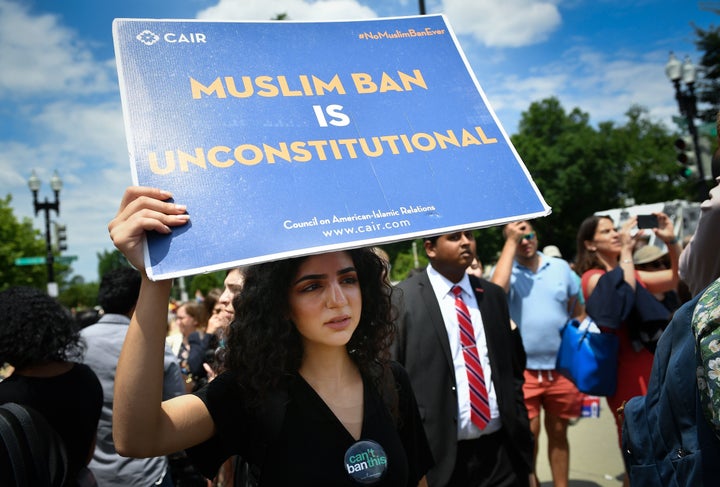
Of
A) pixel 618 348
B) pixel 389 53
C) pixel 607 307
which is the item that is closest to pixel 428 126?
pixel 389 53

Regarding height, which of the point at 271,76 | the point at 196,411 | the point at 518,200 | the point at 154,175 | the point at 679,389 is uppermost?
the point at 271,76

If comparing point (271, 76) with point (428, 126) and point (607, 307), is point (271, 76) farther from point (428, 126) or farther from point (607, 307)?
point (607, 307)

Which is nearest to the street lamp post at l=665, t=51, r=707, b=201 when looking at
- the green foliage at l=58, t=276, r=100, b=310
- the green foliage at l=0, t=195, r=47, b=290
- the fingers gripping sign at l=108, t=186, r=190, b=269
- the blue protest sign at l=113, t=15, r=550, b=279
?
the blue protest sign at l=113, t=15, r=550, b=279

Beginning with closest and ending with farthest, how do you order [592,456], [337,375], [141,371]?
1. [141,371]
2. [337,375]
3. [592,456]

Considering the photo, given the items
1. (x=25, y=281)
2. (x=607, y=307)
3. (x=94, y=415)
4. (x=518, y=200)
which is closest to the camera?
(x=518, y=200)

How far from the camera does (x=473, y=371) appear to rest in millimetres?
3533

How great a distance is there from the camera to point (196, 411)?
68.7 inches

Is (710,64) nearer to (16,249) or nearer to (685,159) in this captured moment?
(685,159)

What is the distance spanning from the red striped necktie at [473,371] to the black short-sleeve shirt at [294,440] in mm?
1554

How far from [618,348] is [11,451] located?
377 cm

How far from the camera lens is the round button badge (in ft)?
5.94

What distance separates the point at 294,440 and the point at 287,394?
0.15 meters

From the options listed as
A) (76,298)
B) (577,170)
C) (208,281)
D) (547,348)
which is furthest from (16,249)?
(547,348)

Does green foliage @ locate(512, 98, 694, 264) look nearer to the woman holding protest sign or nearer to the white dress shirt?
the white dress shirt
